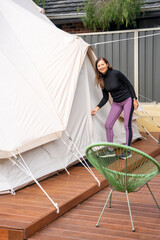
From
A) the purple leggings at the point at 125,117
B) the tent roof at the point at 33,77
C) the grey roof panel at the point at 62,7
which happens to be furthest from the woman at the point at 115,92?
the grey roof panel at the point at 62,7

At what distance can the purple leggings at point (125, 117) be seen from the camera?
6039 mm

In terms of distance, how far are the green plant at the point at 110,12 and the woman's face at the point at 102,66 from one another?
306 centimetres

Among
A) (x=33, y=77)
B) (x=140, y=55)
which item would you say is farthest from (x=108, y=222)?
(x=140, y=55)

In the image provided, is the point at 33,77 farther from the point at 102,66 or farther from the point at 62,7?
the point at 62,7

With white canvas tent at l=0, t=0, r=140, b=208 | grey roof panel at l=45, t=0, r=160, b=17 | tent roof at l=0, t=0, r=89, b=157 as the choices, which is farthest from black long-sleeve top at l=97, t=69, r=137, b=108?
grey roof panel at l=45, t=0, r=160, b=17

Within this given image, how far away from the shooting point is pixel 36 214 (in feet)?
13.5

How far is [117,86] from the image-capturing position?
234 inches

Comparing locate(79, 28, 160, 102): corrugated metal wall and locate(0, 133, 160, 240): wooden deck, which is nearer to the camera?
locate(0, 133, 160, 240): wooden deck

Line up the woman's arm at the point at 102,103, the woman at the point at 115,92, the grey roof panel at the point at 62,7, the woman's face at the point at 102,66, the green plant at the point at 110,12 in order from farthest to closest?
the grey roof panel at the point at 62,7 → the green plant at the point at 110,12 → the woman's arm at the point at 102,103 → the woman at the point at 115,92 → the woman's face at the point at 102,66

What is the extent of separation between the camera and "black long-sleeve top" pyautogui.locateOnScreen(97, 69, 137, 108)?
19.5ft

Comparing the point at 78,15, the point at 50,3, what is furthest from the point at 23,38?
the point at 50,3

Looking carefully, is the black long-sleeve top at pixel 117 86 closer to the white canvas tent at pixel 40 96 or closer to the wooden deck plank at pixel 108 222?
the white canvas tent at pixel 40 96

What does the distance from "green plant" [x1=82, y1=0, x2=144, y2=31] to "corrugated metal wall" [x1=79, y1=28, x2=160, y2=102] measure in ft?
0.91

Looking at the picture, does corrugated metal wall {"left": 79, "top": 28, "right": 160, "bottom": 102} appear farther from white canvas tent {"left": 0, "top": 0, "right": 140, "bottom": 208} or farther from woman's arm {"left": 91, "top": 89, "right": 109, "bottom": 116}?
woman's arm {"left": 91, "top": 89, "right": 109, "bottom": 116}
